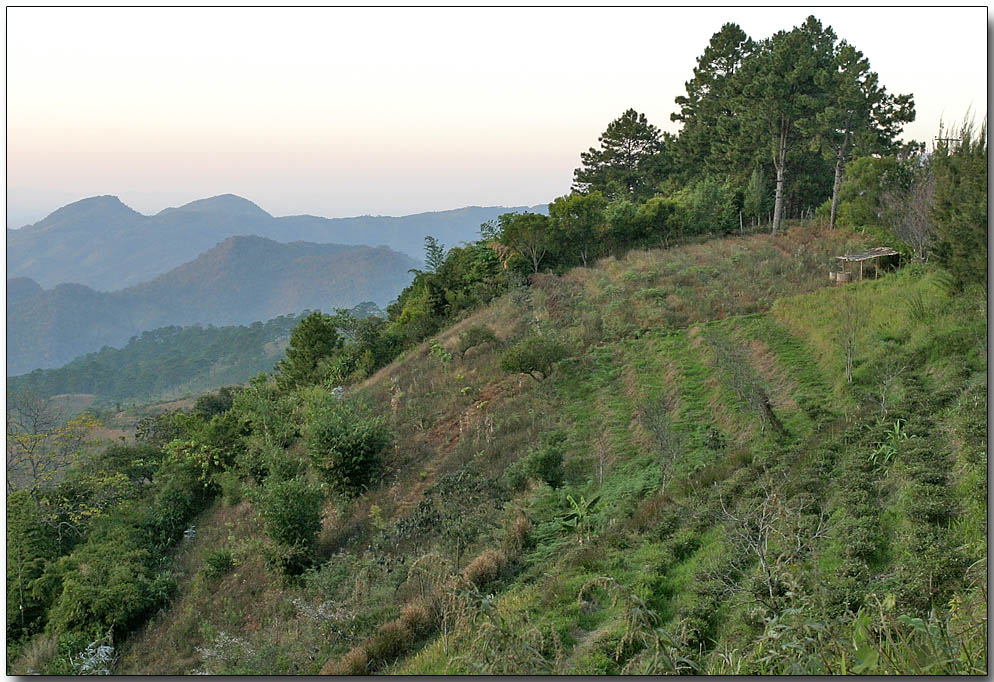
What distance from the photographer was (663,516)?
6.02 meters

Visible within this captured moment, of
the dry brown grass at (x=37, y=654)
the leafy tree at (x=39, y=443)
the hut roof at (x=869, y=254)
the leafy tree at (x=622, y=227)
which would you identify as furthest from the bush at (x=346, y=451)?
the leafy tree at (x=622, y=227)

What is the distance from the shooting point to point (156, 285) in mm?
168750

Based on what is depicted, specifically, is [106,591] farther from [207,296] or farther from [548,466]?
[207,296]

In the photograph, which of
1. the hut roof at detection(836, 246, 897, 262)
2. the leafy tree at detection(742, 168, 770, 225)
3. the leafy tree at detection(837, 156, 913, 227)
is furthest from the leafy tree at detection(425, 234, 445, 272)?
the leafy tree at detection(837, 156, 913, 227)

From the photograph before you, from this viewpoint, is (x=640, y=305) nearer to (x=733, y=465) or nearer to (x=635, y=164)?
(x=733, y=465)

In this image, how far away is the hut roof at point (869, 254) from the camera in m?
13.4

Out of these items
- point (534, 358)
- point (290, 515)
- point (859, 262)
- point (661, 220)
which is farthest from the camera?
point (661, 220)

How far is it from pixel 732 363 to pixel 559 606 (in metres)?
6.28

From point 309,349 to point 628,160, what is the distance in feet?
74.7

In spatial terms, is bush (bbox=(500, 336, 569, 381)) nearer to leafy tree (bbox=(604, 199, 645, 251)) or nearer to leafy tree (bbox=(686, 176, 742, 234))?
leafy tree (bbox=(604, 199, 645, 251))

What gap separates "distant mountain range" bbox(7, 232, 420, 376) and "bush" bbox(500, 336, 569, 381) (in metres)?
140

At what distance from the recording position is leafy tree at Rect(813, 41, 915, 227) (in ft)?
61.4

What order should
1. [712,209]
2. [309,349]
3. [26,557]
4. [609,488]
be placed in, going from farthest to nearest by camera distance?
[712,209] < [309,349] < [26,557] < [609,488]

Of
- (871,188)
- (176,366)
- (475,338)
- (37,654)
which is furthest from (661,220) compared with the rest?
(176,366)
